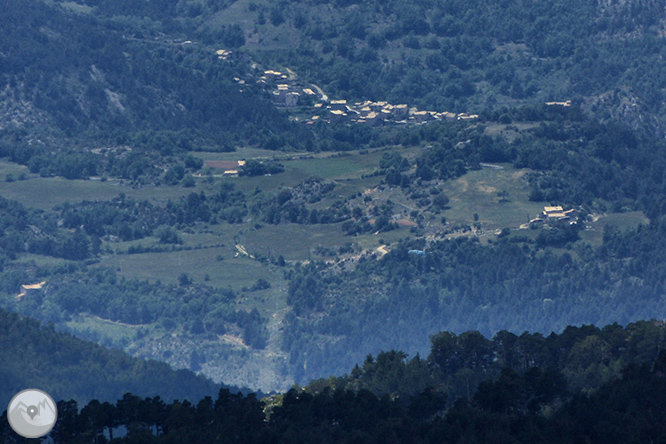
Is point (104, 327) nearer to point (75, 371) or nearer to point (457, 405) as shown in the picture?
point (75, 371)

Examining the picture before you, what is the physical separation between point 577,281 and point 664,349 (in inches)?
3043

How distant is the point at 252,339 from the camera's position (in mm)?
189625

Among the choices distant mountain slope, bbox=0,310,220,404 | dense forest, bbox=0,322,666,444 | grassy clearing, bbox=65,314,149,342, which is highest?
dense forest, bbox=0,322,666,444

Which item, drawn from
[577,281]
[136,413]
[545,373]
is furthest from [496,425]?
[577,281]

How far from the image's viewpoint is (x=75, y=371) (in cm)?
15462

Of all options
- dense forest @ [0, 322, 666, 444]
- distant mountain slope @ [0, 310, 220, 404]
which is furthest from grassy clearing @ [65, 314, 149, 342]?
dense forest @ [0, 322, 666, 444]

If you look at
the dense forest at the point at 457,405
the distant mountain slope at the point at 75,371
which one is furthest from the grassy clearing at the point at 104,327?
the dense forest at the point at 457,405

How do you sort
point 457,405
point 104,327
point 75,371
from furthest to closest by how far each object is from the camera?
point 104,327 → point 75,371 → point 457,405

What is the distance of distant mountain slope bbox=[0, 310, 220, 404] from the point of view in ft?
488

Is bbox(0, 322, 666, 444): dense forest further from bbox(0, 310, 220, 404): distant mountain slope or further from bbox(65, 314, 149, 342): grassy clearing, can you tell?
bbox(65, 314, 149, 342): grassy clearing

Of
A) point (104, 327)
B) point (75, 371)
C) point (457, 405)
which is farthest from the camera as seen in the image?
point (104, 327)

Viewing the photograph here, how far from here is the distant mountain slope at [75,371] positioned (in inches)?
5851

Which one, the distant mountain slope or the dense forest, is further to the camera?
the distant mountain slope

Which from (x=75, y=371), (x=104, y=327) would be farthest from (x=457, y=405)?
(x=104, y=327)
